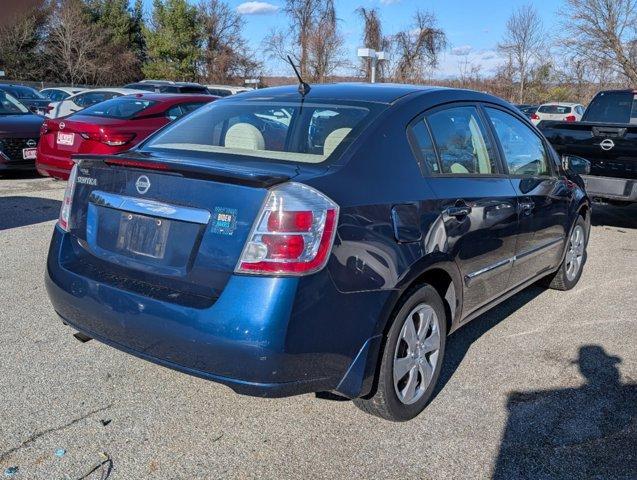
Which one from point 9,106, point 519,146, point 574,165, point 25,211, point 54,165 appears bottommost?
point 25,211

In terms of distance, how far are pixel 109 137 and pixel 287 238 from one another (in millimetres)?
6509

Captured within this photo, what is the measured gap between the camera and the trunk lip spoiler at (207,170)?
→ 103 inches

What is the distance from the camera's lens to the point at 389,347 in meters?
2.95

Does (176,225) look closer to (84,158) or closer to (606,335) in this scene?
(84,158)

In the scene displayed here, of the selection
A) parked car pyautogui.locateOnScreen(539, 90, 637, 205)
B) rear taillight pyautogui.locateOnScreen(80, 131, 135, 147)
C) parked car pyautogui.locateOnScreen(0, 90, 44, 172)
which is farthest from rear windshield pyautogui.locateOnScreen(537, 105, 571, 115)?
rear taillight pyautogui.locateOnScreen(80, 131, 135, 147)

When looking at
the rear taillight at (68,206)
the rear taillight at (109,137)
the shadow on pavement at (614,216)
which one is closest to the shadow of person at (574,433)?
the rear taillight at (68,206)

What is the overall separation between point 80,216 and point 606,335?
11.8 ft

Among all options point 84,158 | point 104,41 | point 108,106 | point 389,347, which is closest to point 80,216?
point 84,158

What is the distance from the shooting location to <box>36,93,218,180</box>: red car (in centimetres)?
837

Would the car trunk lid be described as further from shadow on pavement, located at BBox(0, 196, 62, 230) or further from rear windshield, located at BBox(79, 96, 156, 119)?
rear windshield, located at BBox(79, 96, 156, 119)

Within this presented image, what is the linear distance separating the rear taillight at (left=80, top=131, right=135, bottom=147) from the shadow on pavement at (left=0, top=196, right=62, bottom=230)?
100 centimetres

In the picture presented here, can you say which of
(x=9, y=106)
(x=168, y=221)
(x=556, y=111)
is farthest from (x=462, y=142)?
(x=556, y=111)

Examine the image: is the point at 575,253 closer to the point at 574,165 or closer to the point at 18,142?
the point at 574,165

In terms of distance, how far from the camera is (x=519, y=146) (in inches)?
176
